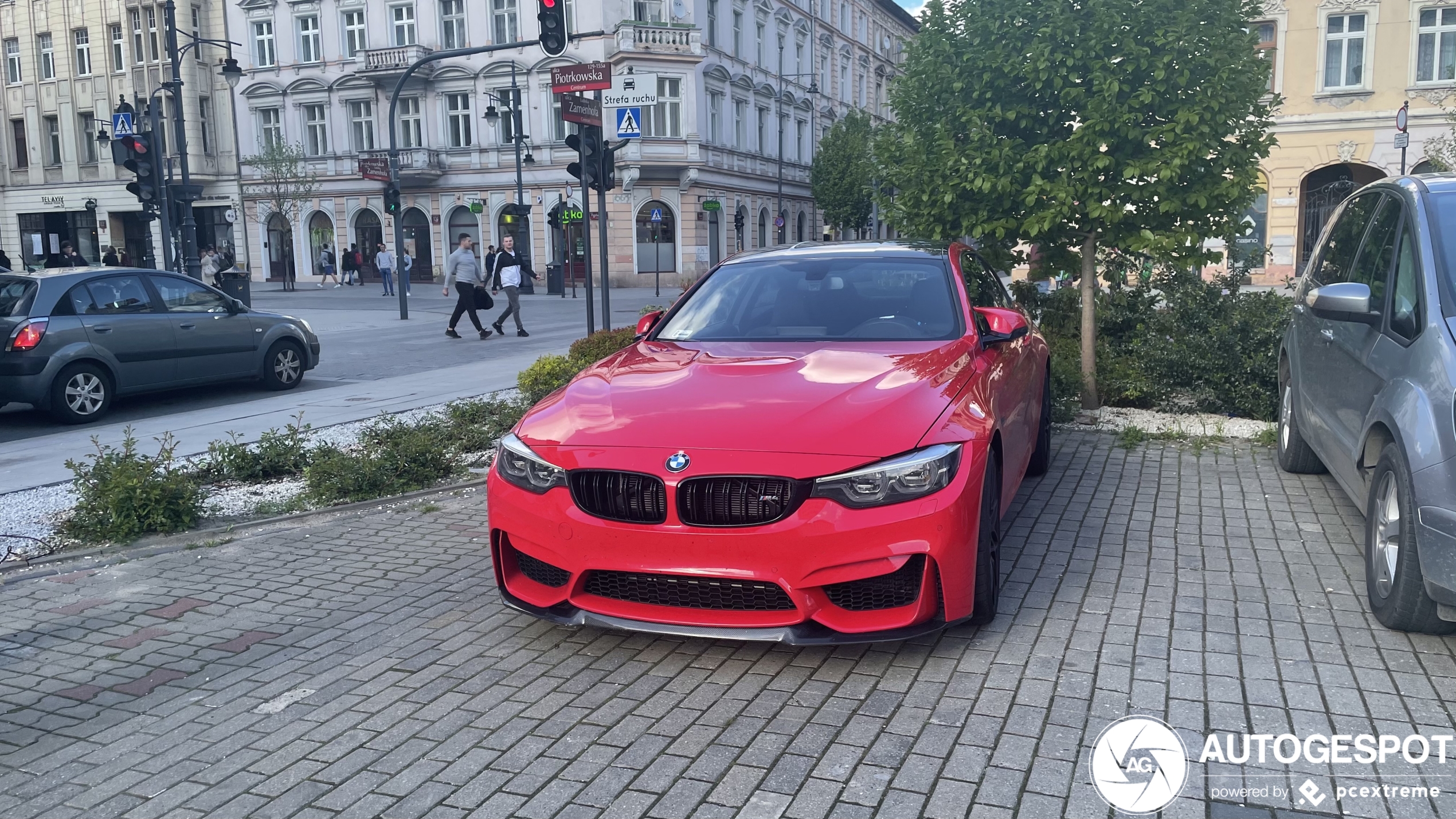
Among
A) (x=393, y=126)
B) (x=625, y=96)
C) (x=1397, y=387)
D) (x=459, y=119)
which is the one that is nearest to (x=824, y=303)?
(x=1397, y=387)

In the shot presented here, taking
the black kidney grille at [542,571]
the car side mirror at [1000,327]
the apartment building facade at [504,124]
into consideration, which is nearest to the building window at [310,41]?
the apartment building facade at [504,124]

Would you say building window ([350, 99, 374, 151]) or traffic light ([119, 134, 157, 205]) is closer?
traffic light ([119, 134, 157, 205])

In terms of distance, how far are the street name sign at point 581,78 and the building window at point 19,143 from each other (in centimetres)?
5593

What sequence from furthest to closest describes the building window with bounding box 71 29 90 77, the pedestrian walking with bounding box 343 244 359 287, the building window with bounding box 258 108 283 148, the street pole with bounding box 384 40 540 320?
the building window with bounding box 71 29 90 77 < the building window with bounding box 258 108 283 148 < the pedestrian walking with bounding box 343 244 359 287 < the street pole with bounding box 384 40 540 320

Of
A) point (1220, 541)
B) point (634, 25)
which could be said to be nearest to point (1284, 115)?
point (634, 25)

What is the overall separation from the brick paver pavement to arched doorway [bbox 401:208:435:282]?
44.6m

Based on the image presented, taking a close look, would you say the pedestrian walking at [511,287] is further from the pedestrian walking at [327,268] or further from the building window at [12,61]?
the building window at [12,61]

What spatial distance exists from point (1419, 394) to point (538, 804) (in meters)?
3.37

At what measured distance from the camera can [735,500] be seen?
12.7 ft

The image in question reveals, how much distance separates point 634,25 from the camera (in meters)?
42.8

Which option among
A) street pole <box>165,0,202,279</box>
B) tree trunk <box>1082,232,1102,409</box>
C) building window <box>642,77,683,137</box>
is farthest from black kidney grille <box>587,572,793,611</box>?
A: building window <box>642,77,683,137</box>

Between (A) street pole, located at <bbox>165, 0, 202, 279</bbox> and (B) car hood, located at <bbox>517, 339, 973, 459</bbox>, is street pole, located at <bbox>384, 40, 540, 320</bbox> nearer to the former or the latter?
(A) street pole, located at <bbox>165, 0, 202, 279</bbox>

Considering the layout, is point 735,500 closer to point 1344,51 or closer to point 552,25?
point 552,25

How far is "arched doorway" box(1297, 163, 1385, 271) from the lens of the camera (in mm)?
30875
